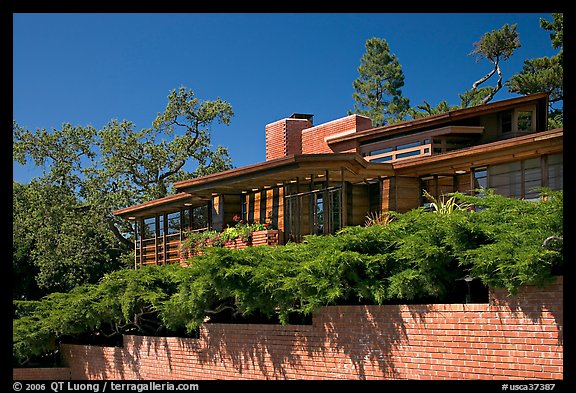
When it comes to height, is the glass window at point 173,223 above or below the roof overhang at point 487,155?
below

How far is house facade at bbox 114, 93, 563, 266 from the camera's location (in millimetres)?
19047

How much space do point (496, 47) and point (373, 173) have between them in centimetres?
2852

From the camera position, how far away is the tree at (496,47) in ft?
152

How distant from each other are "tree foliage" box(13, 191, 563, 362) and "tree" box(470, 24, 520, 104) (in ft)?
112

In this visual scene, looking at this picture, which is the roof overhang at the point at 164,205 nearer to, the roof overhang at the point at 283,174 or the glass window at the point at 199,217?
the roof overhang at the point at 283,174

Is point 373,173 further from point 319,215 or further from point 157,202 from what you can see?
point 157,202

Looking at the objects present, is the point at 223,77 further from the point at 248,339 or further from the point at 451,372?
the point at 451,372

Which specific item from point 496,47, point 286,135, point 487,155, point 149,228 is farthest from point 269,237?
point 496,47

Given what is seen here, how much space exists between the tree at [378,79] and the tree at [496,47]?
31.2 ft

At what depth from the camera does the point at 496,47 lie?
154ft

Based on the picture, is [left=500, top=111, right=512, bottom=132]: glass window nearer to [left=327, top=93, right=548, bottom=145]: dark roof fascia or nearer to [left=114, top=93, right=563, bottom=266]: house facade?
[left=114, top=93, right=563, bottom=266]: house facade

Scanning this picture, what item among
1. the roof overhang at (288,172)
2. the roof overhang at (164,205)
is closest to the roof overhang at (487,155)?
the roof overhang at (288,172)

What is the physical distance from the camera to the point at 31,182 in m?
39.0
